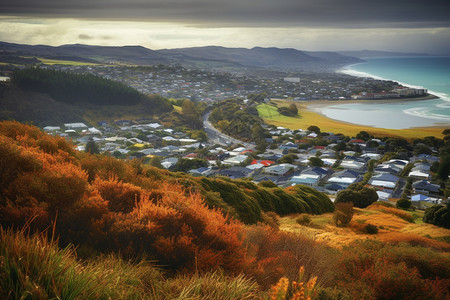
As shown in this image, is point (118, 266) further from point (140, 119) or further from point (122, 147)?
point (140, 119)

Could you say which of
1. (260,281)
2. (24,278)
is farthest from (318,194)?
(24,278)

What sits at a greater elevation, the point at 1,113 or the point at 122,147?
the point at 1,113

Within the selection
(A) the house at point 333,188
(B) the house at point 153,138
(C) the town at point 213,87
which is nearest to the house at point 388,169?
(A) the house at point 333,188

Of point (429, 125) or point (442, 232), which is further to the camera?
point (429, 125)

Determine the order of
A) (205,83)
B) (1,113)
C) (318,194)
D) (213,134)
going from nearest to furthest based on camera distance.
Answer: (318,194), (1,113), (213,134), (205,83)

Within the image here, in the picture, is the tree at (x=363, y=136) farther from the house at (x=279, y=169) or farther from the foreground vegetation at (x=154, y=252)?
the foreground vegetation at (x=154, y=252)

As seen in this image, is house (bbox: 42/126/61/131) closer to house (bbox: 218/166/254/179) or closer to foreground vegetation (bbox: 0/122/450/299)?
house (bbox: 218/166/254/179)

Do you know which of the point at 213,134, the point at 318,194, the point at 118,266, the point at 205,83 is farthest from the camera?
the point at 205,83
